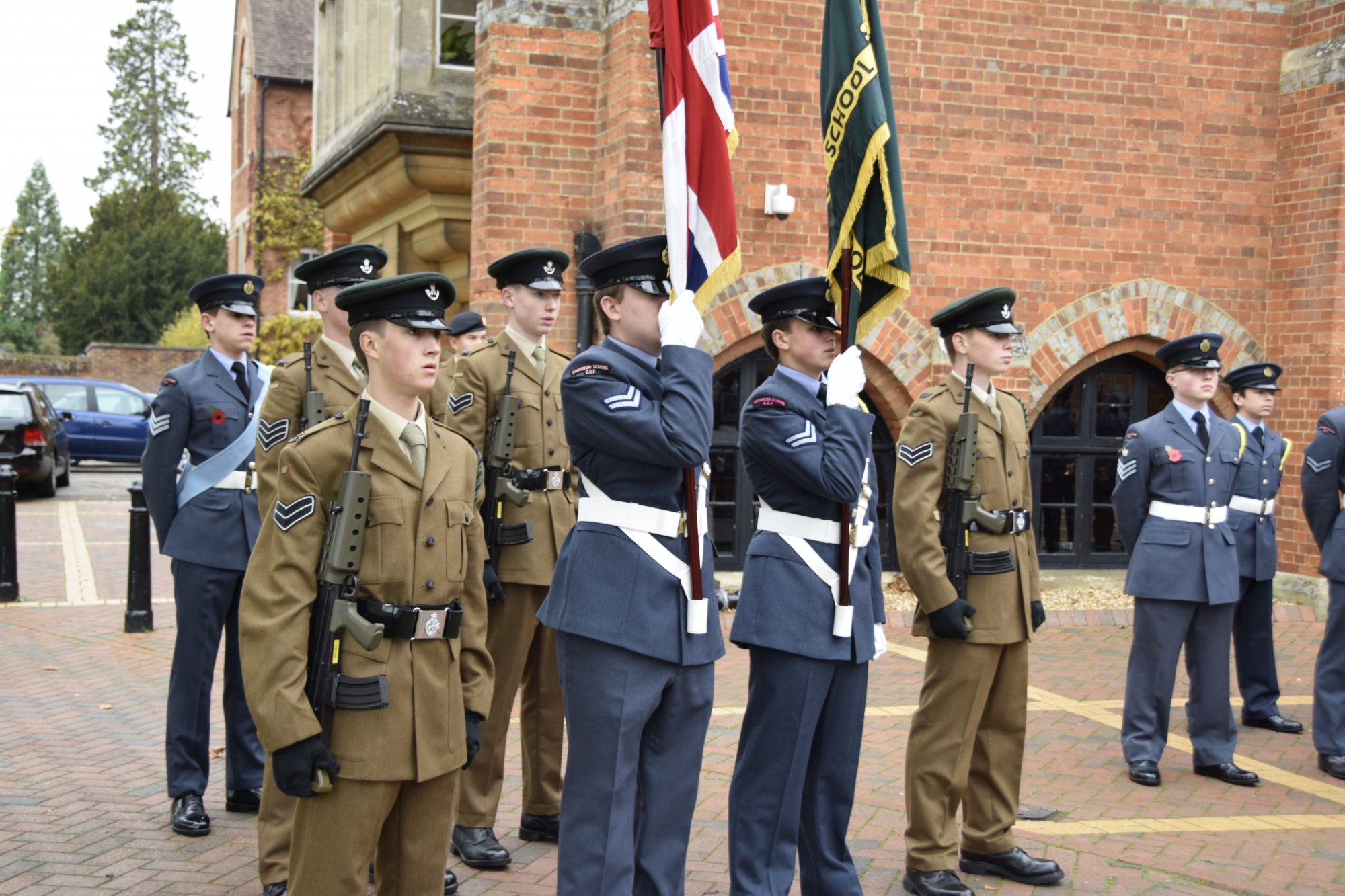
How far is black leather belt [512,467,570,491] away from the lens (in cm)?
529

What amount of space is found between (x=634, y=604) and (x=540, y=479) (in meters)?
1.64

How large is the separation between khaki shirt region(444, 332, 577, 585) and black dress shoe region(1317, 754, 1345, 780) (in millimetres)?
4098


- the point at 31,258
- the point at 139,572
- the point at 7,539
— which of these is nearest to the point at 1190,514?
the point at 139,572

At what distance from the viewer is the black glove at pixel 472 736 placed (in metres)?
3.52

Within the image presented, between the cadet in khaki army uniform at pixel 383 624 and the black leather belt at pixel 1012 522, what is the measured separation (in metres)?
2.24

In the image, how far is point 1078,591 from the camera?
1133 centimetres

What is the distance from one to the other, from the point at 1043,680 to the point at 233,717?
522 cm

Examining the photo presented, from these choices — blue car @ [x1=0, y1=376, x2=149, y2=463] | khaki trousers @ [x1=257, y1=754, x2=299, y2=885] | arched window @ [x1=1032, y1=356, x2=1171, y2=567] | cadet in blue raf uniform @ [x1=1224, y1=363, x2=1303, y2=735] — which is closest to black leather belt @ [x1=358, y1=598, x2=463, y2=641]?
khaki trousers @ [x1=257, y1=754, x2=299, y2=885]

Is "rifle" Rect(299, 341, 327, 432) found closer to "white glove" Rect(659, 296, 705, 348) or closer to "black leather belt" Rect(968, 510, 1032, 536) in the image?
"white glove" Rect(659, 296, 705, 348)

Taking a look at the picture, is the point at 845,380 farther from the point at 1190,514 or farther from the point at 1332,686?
the point at 1332,686

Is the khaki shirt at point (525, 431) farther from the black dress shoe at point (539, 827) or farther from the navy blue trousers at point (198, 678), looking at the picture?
the navy blue trousers at point (198, 678)

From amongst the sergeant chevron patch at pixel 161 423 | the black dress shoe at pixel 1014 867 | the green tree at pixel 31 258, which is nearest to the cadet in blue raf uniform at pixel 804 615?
the black dress shoe at pixel 1014 867

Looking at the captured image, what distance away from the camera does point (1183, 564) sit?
657 centimetres

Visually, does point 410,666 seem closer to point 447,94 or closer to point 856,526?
point 856,526
